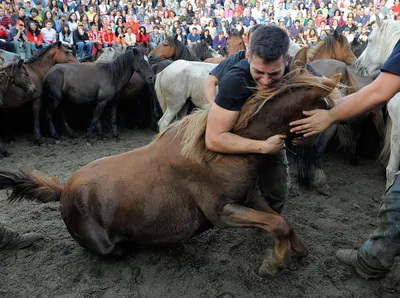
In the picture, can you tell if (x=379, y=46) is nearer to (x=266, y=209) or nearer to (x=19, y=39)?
(x=266, y=209)

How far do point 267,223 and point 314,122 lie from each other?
2.18 ft

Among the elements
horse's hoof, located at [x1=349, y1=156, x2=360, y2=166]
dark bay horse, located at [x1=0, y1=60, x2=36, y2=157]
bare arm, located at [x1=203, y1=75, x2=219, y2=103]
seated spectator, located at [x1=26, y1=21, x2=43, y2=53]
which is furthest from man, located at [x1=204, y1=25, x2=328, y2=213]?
seated spectator, located at [x1=26, y1=21, x2=43, y2=53]

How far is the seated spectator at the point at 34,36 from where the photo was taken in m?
10.2

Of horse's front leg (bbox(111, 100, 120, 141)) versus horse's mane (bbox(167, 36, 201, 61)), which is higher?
horse's mane (bbox(167, 36, 201, 61))

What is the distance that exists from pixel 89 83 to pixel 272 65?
17.9 ft

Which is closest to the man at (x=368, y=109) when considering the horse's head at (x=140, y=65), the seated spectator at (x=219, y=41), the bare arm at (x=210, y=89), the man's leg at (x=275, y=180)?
the man's leg at (x=275, y=180)

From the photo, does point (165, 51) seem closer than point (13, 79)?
No

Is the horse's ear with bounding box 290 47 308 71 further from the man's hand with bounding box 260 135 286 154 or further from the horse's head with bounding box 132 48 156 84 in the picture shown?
the horse's head with bounding box 132 48 156 84

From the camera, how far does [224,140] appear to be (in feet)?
7.11

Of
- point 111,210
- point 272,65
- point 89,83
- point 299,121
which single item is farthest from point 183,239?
point 89,83

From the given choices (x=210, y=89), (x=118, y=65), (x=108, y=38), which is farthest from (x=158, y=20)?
(x=210, y=89)

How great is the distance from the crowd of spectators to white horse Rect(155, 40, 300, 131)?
368 cm

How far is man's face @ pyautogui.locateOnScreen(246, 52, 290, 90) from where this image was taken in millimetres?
2006

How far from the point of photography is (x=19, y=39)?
9.92m
